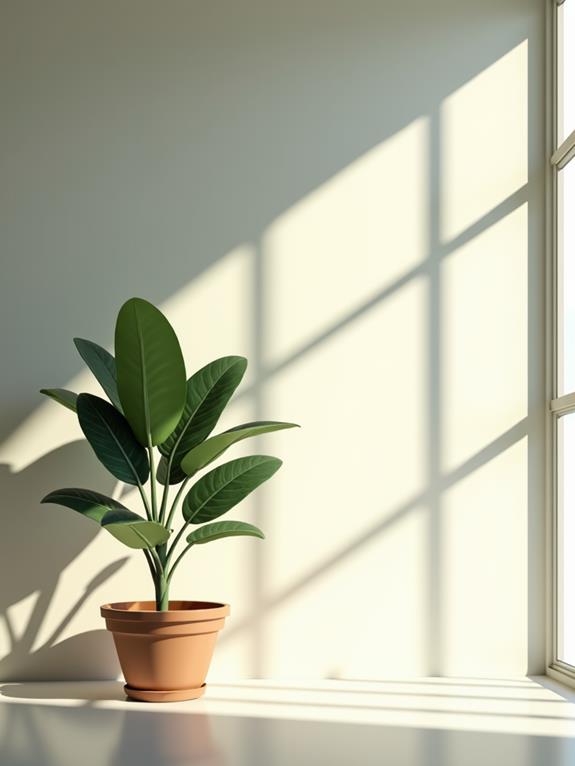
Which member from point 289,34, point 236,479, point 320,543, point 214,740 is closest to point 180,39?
point 289,34

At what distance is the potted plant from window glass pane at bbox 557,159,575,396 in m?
0.92

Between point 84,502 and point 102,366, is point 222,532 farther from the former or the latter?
point 102,366

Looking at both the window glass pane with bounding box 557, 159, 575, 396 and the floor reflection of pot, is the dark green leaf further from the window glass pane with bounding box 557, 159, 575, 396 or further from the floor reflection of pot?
the window glass pane with bounding box 557, 159, 575, 396

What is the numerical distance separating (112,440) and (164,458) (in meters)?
0.19

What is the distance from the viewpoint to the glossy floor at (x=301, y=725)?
6.47 feet

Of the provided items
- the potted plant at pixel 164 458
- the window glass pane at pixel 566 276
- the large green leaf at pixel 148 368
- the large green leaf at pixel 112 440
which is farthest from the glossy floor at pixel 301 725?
the window glass pane at pixel 566 276

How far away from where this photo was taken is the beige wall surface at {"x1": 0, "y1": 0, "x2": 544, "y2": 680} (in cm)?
289

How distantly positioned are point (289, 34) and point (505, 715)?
2156mm

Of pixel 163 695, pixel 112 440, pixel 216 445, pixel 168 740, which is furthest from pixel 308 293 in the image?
pixel 168 740

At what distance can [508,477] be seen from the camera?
297cm

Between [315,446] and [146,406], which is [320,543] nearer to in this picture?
[315,446]

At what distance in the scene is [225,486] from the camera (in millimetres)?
2582

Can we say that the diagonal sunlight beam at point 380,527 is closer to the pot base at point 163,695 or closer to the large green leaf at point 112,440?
the pot base at point 163,695

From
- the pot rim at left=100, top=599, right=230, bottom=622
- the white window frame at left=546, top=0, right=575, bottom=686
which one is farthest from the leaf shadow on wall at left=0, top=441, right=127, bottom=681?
the white window frame at left=546, top=0, right=575, bottom=686
